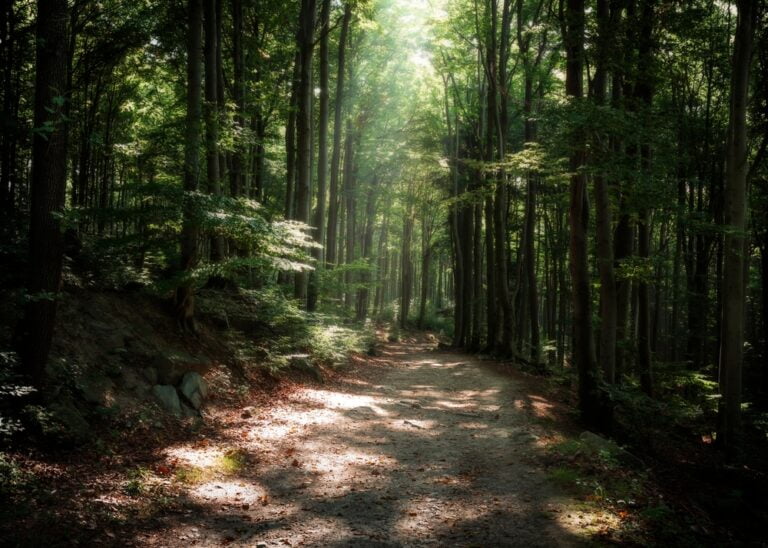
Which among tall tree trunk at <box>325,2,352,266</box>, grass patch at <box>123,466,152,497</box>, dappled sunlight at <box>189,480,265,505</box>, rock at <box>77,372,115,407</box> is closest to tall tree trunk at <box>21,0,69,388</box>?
rock at <box>77,372,115,407</box>

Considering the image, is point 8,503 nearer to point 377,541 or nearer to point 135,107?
point 377,541

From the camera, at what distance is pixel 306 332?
40.5ft

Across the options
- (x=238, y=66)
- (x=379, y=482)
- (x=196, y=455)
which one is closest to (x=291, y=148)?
(x=238, y=66)

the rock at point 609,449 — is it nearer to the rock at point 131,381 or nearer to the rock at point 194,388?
the rock at point 194,388

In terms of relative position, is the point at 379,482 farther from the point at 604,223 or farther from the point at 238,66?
the point at 238,66

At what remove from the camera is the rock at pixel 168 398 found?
273 inches

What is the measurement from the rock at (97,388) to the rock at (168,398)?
68 cm

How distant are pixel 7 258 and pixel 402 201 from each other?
24.5 m

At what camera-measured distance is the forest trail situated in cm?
436

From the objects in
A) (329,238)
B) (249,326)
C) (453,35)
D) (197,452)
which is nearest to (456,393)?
(249,326)

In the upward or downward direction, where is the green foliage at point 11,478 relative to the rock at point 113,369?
downward


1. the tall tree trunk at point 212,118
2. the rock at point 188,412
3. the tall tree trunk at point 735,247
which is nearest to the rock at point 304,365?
the tall tree trunk at point 212,118

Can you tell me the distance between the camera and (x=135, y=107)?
595 inches

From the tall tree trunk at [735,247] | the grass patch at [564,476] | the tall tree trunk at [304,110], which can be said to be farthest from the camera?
the tall tree trunk at [304,110]
